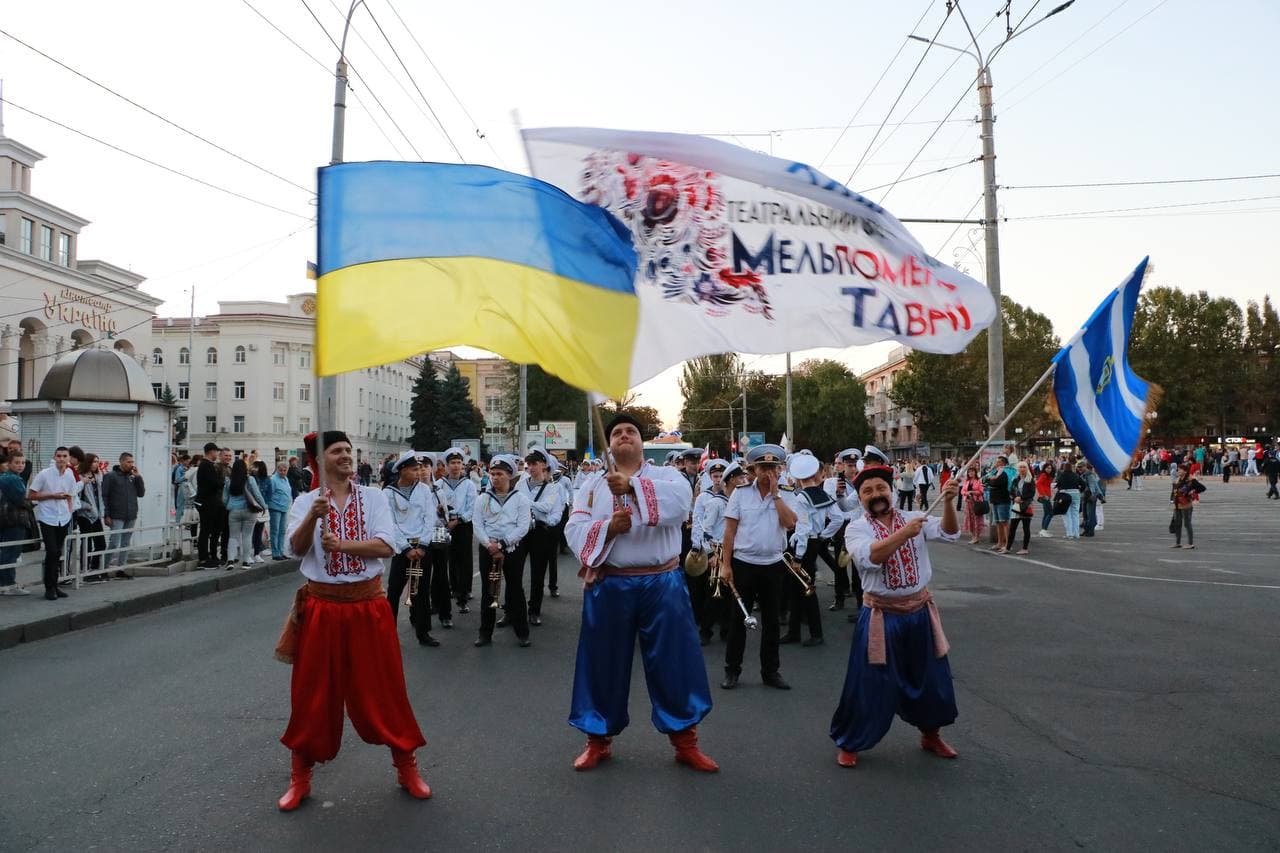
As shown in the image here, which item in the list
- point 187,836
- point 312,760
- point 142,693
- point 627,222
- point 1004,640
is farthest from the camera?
point 1004,640

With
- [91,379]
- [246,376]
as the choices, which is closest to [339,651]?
[91,379]

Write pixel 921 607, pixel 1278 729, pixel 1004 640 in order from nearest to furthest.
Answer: pixel 921 607, pixel 1278 729, pixel 1004 640

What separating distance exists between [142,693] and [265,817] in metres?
3.27

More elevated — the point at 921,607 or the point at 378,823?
the point at 921,607

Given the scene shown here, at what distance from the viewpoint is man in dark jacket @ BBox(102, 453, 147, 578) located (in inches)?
566

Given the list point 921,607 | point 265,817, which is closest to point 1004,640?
point 921,607

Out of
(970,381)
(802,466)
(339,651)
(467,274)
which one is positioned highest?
(970,381)

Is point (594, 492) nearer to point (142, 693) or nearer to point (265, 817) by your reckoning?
point (265, 817)

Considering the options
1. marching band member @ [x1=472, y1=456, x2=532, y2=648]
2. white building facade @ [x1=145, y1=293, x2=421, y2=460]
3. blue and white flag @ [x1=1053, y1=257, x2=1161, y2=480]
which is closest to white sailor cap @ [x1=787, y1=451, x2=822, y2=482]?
marching band member @ [x1=472, y1=456, x2=532, y2=648]

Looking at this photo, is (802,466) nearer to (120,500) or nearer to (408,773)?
(408,773)

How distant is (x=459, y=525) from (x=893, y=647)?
654 centimetres

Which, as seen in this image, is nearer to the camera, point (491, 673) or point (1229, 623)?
point (491, 673)

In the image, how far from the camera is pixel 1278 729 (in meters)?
5.89

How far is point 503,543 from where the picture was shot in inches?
372
